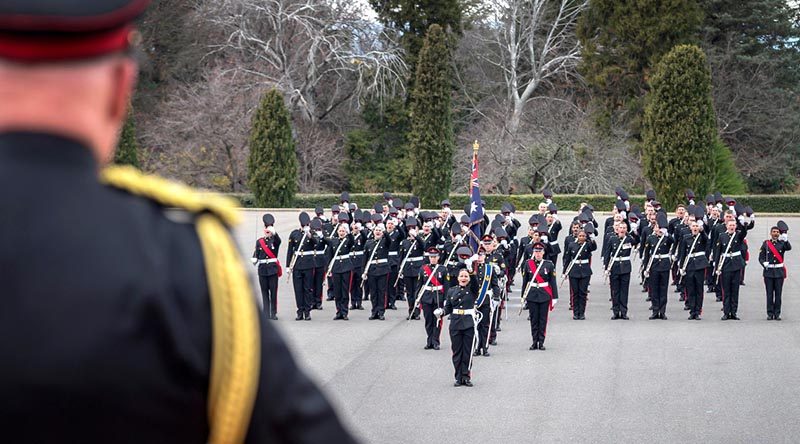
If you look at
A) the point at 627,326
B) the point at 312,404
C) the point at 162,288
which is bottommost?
the point at 627,326

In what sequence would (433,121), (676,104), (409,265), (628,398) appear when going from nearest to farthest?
(628,398)
(409,265)
(676,104)
(433,121)

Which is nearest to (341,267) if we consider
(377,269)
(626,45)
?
(377,269)

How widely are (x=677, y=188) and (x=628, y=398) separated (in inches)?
1046

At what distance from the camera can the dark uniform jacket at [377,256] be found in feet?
66.3

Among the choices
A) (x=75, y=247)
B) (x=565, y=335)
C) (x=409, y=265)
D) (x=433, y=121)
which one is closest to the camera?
(x=75, y=247)

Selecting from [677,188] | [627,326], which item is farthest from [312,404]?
[677,188]

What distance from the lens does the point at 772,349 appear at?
51.9 feet

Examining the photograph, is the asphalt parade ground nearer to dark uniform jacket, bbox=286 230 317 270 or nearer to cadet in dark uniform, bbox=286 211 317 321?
cadet in dark uniform, bbox=286 211 317 321

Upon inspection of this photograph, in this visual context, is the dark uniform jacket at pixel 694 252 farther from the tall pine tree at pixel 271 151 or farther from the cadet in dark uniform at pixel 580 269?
the tall pine tree at pixel 271 151

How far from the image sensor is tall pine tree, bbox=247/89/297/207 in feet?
129

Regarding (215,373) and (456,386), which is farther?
(456,386)

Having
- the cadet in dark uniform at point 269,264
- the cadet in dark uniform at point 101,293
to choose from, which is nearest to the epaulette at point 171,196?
the cadet in dark uniform at point 101,293

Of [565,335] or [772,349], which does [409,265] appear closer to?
[565,335]

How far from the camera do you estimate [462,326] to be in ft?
43.4
